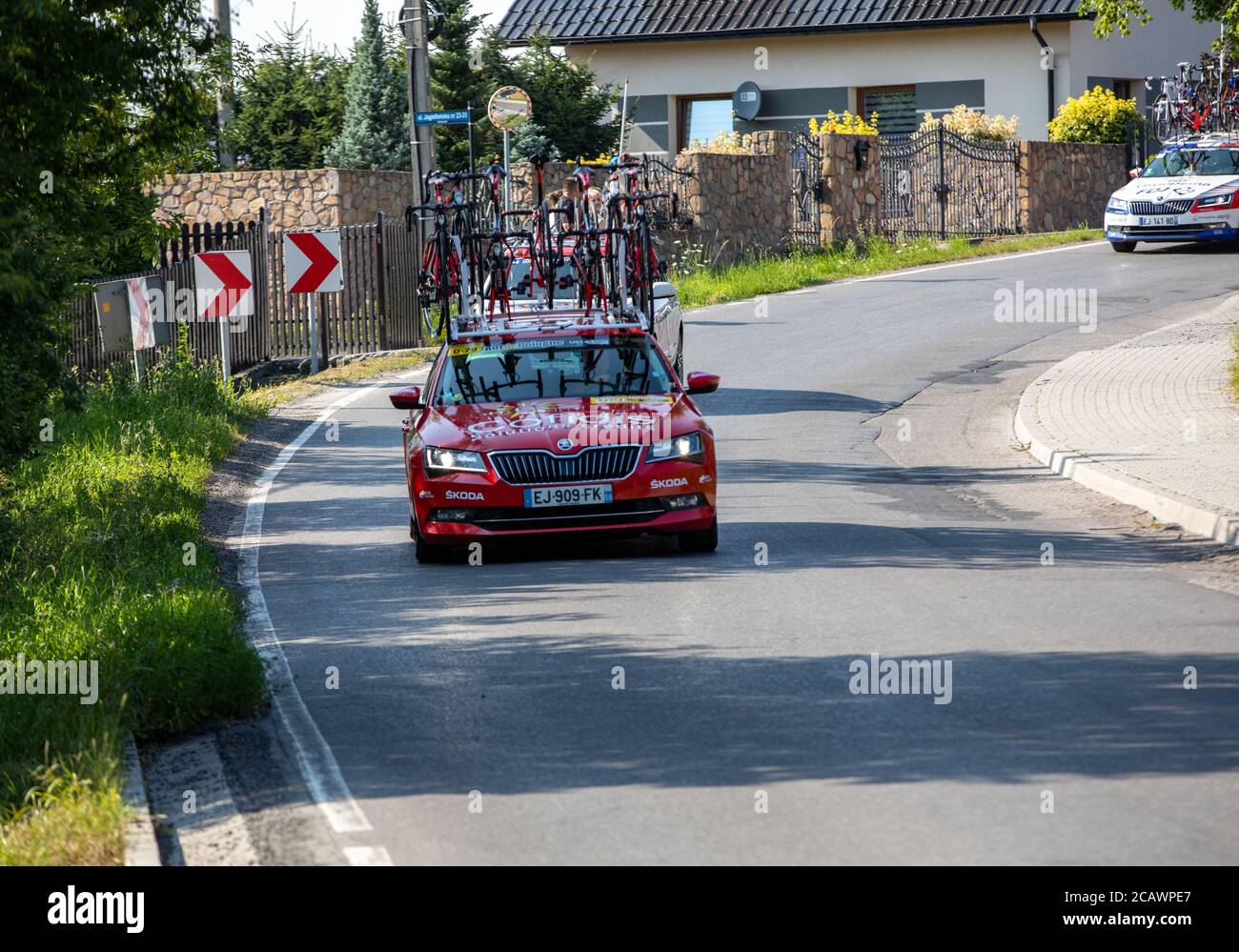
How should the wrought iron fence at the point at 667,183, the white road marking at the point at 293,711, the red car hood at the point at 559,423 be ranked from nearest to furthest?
1. the white road marking at the point at 293,711
2. the red car hood at the point at 559,423
3. the wrought iron fence at the point at 667,183

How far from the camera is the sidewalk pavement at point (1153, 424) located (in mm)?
13148

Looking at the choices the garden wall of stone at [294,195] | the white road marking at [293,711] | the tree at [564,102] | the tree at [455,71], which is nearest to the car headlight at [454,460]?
the white road marking at [293,711]

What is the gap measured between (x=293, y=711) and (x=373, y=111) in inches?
1357

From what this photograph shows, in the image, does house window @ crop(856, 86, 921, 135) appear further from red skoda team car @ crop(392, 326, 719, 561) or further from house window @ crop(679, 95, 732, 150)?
red skoda team car @ crop(392, 326, 719, 561)

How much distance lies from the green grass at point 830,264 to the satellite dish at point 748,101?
1212 centimetres

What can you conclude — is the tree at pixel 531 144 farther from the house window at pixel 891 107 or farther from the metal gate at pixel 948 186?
the house window at pixel 891 107

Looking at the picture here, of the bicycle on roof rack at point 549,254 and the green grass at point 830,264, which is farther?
the green grass at point 830,264

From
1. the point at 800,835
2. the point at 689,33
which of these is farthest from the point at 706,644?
the point at 689,33

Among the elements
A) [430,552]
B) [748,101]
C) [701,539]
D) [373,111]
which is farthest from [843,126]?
[430,552]

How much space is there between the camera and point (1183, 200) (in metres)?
32.1

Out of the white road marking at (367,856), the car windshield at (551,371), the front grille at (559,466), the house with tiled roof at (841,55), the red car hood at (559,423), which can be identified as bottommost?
the white road marking at (367,856)

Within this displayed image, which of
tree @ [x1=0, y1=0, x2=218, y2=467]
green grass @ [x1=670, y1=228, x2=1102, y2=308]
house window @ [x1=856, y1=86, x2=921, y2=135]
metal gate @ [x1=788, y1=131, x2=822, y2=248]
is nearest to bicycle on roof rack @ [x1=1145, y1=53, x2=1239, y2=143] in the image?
green grass @ [x1=670, y1=228, x2=1102, y2=308]

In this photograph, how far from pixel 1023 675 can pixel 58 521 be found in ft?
23.5

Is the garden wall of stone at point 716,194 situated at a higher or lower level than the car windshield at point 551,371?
higher
